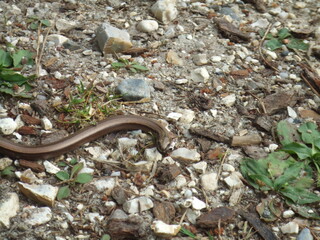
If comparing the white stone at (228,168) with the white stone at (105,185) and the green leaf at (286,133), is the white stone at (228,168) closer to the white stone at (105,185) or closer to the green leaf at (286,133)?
the green leaf at (286,133)

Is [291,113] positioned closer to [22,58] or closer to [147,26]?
[147,26]

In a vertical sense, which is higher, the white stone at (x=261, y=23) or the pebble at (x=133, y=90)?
the white stone at (x=261, y=23)

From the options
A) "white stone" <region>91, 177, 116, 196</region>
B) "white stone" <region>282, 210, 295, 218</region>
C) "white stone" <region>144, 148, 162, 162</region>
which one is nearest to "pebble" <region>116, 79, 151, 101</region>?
"white stone" <region>144, 148, 162, 162</region>

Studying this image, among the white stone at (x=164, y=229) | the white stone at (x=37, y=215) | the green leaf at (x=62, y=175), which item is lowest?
the white stone at (x=37, y=215)

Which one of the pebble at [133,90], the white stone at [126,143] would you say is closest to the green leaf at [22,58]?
the pebble at [133,90]

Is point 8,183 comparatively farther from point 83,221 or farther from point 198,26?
point 198,26

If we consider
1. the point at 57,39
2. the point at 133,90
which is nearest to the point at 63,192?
the point at 133,90

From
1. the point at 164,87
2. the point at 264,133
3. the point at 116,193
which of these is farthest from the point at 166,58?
the point at 116,193
